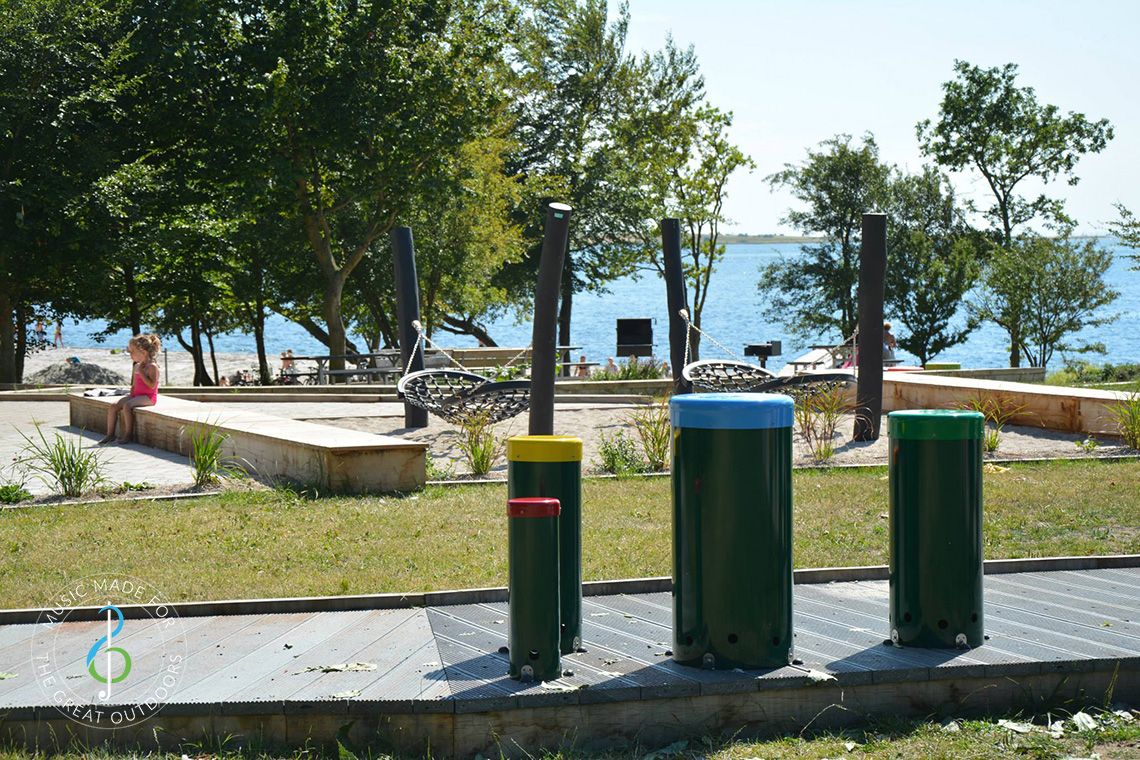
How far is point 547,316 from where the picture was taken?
11.4 meters

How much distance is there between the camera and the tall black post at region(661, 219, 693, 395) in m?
15.2

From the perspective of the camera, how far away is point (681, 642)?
500 centimetres

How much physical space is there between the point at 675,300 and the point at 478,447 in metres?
4.71

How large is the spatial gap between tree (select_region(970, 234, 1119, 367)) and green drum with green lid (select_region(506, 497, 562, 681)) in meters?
34.7

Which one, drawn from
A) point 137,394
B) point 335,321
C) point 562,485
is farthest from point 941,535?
point 335,321

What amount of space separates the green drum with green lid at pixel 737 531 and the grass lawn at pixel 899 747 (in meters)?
0.42

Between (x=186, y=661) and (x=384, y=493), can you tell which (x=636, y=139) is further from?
(x=186, y=661)

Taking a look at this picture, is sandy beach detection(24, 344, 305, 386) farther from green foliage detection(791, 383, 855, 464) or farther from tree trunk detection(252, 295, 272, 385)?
green foliage detection(791, 383, 855, 464)

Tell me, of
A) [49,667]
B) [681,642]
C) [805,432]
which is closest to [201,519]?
[49,667]

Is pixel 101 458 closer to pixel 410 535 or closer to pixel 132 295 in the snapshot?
pixel 410 535

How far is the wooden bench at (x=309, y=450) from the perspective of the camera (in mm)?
9859

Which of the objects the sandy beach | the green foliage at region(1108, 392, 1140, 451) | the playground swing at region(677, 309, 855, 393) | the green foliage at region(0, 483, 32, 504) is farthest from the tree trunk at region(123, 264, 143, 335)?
the green foliage at region(1108, 392, 1140, 451)

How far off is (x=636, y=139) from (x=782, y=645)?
36874mm

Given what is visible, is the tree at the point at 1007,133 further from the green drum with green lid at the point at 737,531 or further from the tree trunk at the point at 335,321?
the green drum with green lid at the point at 737,531
